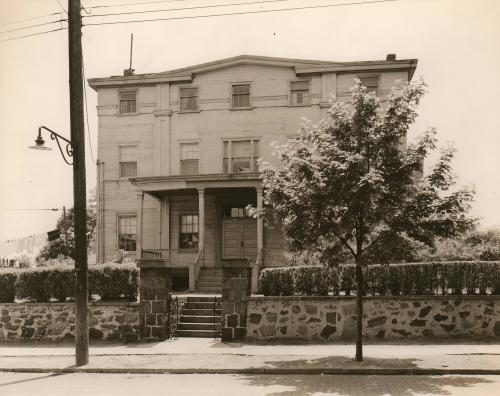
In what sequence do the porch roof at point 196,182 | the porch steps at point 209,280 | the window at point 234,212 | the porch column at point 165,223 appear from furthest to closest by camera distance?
the porch column at point 165,223 → the window at point 234,212 → the porch roof at point 196,182 → the porch steps at point 209,280

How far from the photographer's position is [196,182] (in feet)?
77.8

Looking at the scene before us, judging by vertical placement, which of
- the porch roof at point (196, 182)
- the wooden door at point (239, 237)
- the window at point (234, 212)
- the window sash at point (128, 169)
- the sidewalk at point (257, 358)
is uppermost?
the window sash at point (128, 169)

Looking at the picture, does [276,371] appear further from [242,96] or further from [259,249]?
[242,96]

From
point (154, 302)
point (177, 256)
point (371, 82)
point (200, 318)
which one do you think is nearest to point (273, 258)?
point (177, 256)

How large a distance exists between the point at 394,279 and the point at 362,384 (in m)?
5.61

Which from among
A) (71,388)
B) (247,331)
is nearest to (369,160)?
(247,331)

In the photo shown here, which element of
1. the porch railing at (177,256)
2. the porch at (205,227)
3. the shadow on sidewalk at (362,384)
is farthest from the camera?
the porch railing at (177,256)

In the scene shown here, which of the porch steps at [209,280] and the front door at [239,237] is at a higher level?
the front door at [239,237]

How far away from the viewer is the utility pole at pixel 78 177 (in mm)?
12406

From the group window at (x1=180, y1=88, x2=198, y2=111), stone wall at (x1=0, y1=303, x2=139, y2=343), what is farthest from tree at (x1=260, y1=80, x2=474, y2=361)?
window at (x1=180, y1=88, x2=198, y2=111)

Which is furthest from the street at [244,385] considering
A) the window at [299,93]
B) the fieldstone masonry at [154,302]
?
the window at [299,93]

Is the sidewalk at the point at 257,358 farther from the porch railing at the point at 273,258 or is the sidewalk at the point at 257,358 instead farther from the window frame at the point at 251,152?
the window frame at the point at 251,152

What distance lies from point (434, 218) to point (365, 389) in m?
3.94

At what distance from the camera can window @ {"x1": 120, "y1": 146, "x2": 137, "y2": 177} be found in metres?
27.6
